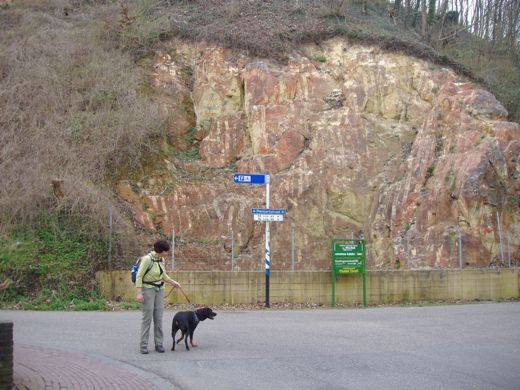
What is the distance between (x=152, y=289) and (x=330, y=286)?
28.5 feet

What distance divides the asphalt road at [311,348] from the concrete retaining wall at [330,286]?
5.93 ft

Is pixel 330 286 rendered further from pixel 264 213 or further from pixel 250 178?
pixel 250 178

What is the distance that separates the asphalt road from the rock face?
6.31m

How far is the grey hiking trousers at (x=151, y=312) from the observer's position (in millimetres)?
8820

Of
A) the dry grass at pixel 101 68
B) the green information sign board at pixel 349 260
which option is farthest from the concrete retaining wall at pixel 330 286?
the dry grass at pixel 101 68

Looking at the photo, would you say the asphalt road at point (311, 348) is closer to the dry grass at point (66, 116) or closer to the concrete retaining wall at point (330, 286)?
the concrete retaining wall at point (330, 286)

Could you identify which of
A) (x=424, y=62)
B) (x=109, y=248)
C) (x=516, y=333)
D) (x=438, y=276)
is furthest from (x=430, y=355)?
(x=424, y=62)

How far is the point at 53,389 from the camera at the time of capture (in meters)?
6.51

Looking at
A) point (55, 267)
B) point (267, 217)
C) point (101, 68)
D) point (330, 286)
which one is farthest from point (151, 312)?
point (101, 68)

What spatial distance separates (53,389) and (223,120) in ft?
61.4

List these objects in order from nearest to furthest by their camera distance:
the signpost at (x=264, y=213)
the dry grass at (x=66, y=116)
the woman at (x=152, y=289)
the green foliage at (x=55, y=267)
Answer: the woman at (x=152, y=289)
the green foliage at (x=55, y=267)
the signpost at (x=264, y=213)
the dry grass at (x=66, y=116)

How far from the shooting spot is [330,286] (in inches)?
656

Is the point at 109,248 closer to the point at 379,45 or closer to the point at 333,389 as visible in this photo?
the point at 333,389

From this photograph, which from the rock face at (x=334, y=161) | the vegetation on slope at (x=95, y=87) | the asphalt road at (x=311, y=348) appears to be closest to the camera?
the asphalt road at (x=311, y=348)
